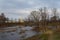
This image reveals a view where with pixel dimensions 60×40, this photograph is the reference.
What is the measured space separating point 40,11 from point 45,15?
15.5 feet

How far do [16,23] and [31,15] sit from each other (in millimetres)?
15212

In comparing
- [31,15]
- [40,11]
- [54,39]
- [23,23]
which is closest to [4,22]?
[23,23]

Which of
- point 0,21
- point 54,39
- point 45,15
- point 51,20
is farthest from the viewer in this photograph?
point 0,21

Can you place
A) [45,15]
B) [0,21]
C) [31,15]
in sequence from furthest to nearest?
[0,21] < [31,15] < [45,15]

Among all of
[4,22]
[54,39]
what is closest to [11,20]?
[4,22]

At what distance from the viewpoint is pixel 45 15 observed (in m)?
73.4

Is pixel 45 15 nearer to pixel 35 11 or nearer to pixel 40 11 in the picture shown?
pixel 40 11

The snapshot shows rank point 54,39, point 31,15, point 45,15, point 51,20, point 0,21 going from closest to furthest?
point 54,39 < point 45,15 < point 51,20 < point 31,15 < point 0,21

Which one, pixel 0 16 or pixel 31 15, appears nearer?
pixel 31 15

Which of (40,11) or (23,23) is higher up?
(40,11)

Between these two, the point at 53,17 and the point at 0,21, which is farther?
the point at 0,21

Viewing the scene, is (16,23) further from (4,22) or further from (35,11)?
(35,11)

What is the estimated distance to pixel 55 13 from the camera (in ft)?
266

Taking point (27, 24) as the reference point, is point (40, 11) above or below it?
above
